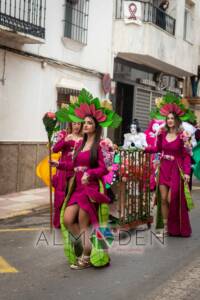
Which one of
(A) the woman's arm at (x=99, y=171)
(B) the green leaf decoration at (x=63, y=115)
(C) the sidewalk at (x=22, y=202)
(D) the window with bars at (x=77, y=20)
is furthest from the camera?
(D) the window with bars at (x=77, y=20)

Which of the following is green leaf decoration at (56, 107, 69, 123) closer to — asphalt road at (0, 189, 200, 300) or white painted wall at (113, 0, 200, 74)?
asphalt road at (0, 189, 200, 300)

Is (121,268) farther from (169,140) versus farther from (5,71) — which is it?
(5,71)

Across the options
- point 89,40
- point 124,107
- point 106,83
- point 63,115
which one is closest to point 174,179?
point 63,115

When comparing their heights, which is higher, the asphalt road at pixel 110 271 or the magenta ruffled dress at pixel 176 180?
the magenta ruffled dress at pixel 176 180

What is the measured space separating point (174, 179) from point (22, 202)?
4121mm

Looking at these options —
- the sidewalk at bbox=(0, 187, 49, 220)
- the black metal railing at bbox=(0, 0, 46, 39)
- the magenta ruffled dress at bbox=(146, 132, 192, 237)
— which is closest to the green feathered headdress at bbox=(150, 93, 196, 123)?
the magenta ruffled dress at bbox=(146, 132, 192, 237)

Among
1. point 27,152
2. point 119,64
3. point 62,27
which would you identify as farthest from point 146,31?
point 27,152

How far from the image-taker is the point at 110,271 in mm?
5598

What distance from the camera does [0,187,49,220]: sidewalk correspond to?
9.42m

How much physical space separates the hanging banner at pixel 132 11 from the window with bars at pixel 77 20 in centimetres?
173

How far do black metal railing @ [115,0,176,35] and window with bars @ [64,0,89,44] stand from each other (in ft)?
5.85

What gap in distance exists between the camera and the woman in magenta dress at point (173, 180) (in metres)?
7.37

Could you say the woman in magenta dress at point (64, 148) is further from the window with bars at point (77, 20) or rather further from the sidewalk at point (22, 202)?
the window with bars at point (77, 20)

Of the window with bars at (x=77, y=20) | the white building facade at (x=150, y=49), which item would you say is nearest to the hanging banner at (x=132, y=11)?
the white building facade at (x=150, y=49)
